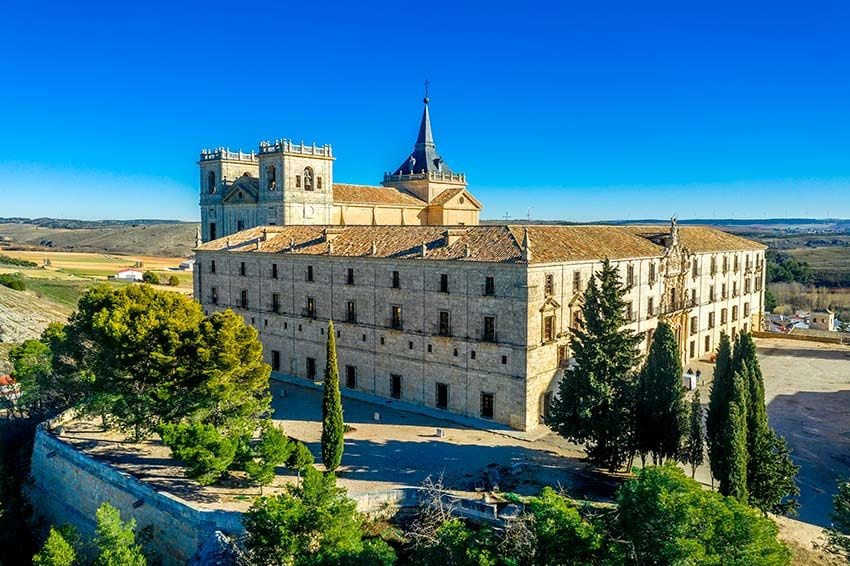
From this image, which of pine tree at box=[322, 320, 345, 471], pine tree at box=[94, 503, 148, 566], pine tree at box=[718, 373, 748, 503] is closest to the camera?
pine tree at box=[94, 503, 148, 566]

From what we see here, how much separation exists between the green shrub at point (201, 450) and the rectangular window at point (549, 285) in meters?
16.0

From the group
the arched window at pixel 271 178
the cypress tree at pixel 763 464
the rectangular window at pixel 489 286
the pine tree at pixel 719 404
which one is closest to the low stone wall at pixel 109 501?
the rectangular window at pixel 489 286

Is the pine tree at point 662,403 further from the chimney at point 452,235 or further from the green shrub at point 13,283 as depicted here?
the green shrub at point 13,283

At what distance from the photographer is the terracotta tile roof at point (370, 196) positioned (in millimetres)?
51031

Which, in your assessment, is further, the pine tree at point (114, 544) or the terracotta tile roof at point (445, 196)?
the terracotta tile roof at point (445, 196)

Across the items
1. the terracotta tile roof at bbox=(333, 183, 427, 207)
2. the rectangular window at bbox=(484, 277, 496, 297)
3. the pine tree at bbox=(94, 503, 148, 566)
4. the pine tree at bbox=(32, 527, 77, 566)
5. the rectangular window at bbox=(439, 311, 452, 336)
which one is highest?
the terracotta tile roof at bbox=(333, 183, 427, 207)

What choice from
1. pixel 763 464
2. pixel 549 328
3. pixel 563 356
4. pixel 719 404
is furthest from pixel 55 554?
pixel 763 464

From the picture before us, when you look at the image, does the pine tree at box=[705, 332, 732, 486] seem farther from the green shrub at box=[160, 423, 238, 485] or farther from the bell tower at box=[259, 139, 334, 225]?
the bell tower at box=[259, 139, 334, 225]

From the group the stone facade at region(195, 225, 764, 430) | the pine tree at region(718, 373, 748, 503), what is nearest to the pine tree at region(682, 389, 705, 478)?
the pine tree at region(718, 373, 748, 503)

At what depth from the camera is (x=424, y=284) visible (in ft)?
115

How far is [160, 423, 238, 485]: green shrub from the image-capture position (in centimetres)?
2377

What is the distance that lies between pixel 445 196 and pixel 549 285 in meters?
23.5

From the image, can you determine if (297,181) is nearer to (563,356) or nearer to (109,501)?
(563,356)

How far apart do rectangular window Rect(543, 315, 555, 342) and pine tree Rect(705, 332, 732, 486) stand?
28.7 ft
